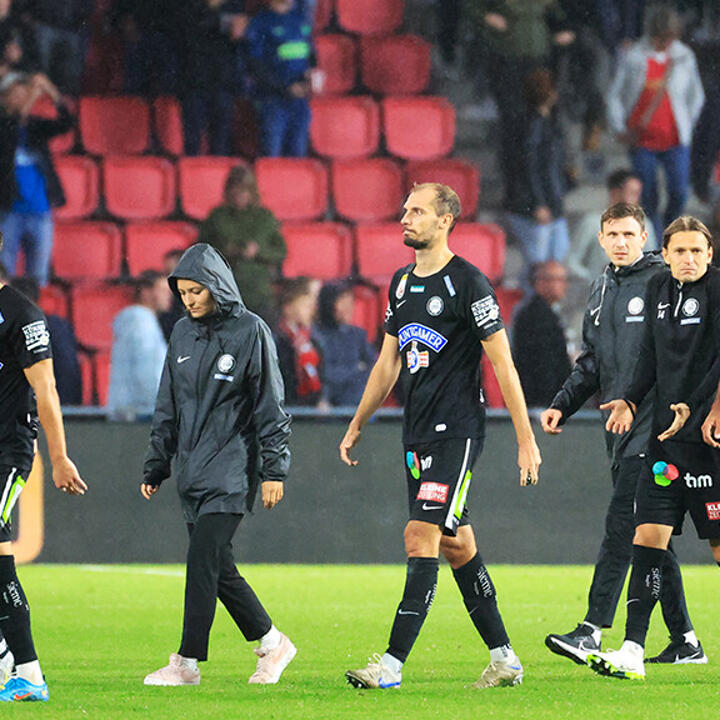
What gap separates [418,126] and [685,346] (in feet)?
29.7

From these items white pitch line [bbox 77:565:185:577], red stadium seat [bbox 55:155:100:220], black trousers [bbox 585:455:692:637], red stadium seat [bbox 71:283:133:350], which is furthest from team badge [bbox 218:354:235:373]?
red stadium seat [bbox 55:155:100:220]

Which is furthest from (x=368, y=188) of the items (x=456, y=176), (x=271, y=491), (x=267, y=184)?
(x=271, y=491)

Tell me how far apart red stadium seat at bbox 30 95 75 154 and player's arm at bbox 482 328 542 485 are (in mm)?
9561

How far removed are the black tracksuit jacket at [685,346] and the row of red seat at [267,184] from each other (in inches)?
327

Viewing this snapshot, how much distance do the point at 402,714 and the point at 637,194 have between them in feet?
32.9

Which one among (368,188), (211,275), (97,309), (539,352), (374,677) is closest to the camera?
(374,677)

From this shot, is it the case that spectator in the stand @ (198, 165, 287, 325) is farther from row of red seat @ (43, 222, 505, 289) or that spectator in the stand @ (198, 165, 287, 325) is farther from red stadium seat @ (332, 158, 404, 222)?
red stadium seat @ (332, 158, 404, 222)

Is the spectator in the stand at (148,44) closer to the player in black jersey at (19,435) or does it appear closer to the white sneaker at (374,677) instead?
the player in black jersey at (19,435)

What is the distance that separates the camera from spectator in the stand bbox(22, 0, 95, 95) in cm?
1492

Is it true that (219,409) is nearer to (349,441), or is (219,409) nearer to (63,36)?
(349,441)

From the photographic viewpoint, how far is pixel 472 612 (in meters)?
6.19

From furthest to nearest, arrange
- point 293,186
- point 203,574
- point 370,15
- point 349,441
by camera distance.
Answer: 1. point 370,15
2. point 293,186
3. point 349,441
4. point 203,574

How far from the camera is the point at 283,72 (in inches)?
591

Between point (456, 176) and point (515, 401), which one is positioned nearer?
point (515, 401)
